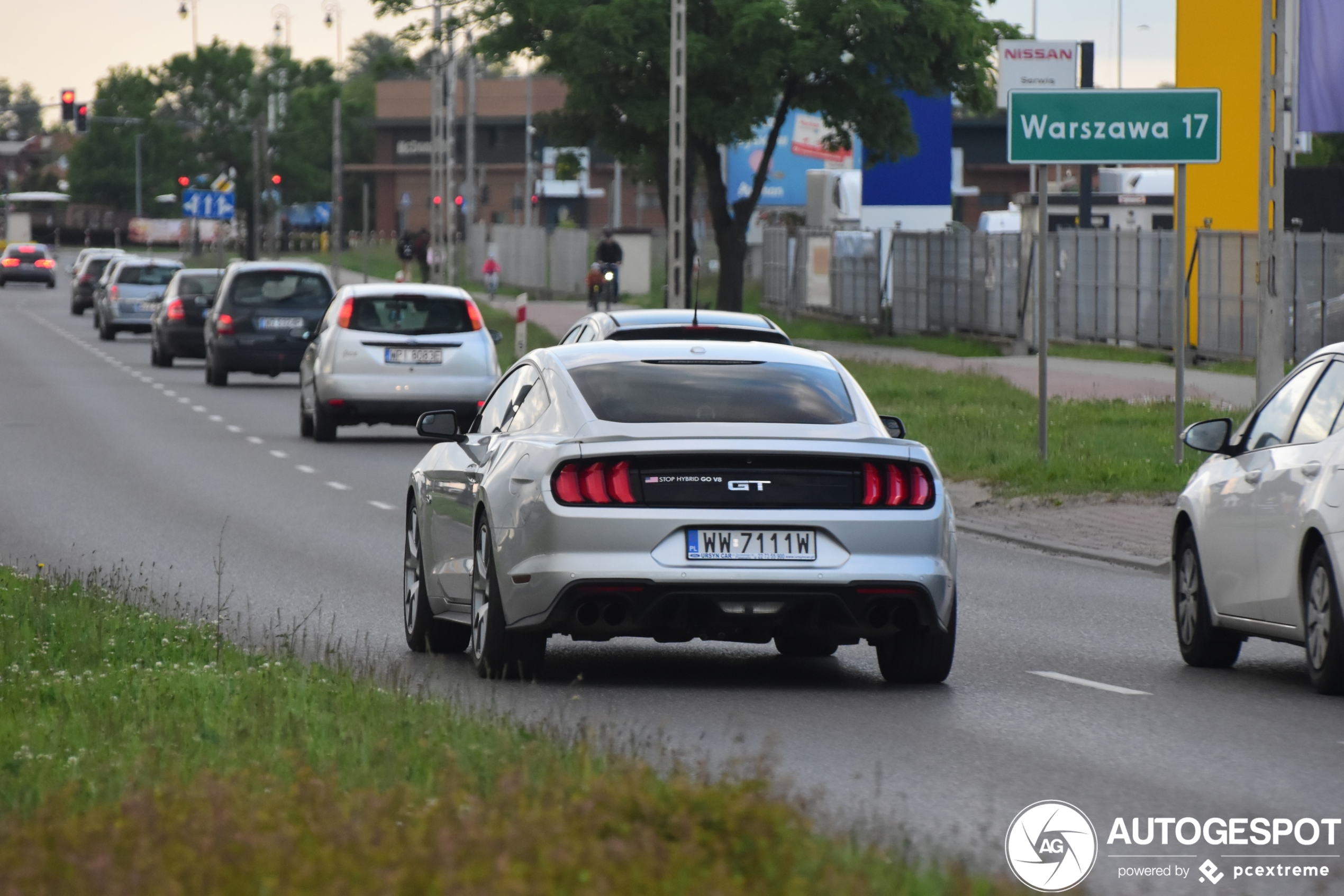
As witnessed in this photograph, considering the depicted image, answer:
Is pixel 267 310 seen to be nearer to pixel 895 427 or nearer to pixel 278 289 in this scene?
pixel 278 289

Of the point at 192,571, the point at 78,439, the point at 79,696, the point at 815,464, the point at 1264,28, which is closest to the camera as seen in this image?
the point at 79,696

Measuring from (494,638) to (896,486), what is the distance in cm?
166

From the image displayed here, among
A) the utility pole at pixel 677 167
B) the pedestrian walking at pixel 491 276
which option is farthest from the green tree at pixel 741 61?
the pedestrian walking at pixel 491 276

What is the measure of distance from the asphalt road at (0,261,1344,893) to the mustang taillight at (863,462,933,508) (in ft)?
2.51

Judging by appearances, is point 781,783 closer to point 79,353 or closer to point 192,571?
point 192,571

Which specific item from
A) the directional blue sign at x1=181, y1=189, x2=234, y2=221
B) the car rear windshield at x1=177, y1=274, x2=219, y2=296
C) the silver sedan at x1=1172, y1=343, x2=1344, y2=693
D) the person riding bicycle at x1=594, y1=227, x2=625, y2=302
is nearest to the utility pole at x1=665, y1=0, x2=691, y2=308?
the car rear windshield at x1=177, y1=274, x2=219, y2=296

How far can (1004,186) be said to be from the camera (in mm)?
115312

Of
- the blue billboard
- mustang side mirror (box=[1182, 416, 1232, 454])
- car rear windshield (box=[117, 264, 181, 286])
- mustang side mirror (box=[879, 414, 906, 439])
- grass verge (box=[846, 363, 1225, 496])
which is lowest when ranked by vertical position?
grass verge (box=[846, 363, 1225, 496])

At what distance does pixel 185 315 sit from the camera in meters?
42.8

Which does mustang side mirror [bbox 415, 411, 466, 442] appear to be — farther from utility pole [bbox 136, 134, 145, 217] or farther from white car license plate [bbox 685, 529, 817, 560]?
utility pole [bbox 136, 134, 145, 217]

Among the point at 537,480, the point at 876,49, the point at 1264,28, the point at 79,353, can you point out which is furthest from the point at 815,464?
the point at 79,353

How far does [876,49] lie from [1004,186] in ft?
237

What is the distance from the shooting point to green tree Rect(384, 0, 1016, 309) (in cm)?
4356

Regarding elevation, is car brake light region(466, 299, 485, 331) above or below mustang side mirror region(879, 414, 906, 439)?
below
